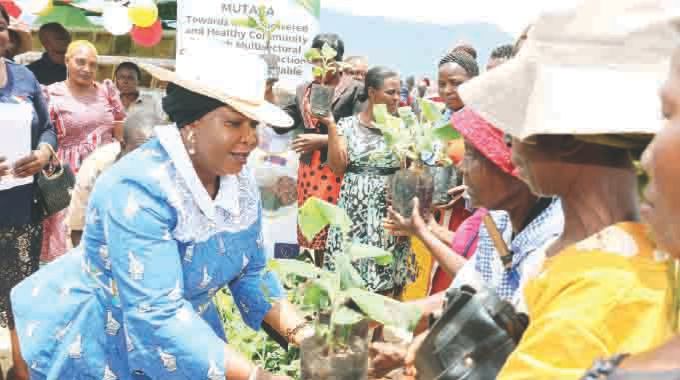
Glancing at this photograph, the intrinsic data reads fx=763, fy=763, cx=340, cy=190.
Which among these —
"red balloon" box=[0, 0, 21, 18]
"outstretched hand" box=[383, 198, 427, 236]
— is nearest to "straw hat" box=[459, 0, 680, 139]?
"outstretched hand" box=[383, 198, 427, 236]

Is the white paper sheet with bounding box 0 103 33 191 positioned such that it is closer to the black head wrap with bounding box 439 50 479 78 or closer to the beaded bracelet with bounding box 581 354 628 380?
the black head wrap with bounding box 439 50 479 78

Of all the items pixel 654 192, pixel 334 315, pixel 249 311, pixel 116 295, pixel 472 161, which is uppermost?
pixel 654 192

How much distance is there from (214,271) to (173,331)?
0.94 ft

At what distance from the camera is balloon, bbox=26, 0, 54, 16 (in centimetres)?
723

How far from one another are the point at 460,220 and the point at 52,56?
4.22m

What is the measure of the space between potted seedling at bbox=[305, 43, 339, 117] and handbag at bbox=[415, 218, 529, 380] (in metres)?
3.39

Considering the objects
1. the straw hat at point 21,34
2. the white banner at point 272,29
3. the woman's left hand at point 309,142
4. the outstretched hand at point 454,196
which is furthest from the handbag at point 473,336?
the white banner at point 272,29

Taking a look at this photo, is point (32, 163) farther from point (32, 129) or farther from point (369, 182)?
point (369, 182)

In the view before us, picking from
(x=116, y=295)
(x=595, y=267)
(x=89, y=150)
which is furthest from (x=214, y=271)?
(x=89, y=150)

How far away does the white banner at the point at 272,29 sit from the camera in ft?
20.8

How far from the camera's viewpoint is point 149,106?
386cm

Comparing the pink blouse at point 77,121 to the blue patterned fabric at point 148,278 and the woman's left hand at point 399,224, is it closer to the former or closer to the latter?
the woman's left hand at point 399,224

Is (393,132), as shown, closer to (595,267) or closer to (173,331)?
(173,331)

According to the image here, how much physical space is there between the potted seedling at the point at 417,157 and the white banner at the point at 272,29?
2.71m
